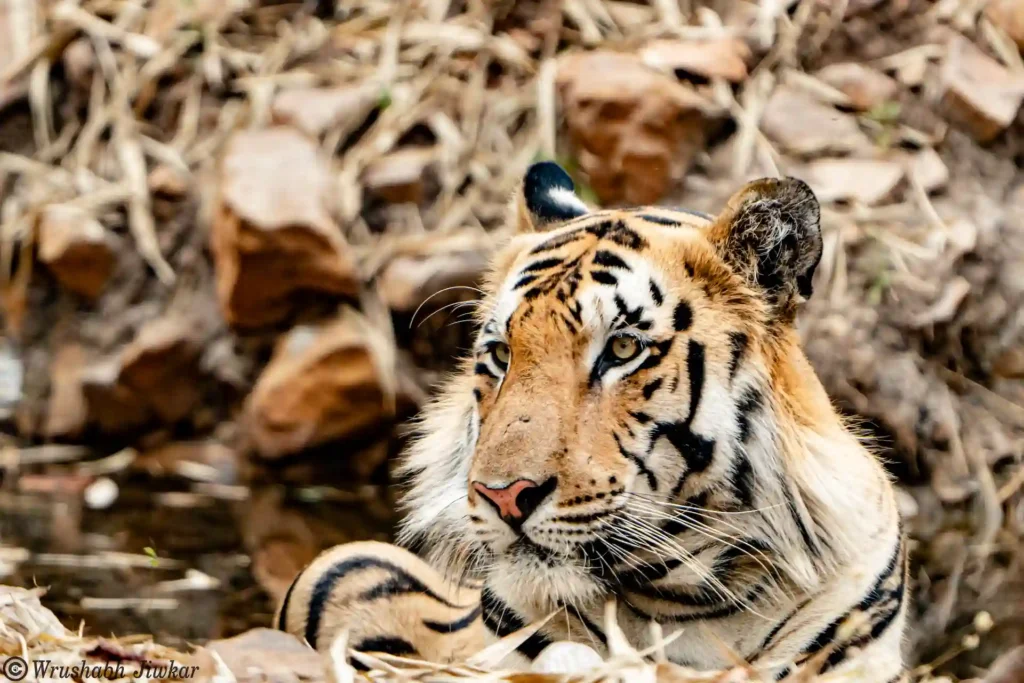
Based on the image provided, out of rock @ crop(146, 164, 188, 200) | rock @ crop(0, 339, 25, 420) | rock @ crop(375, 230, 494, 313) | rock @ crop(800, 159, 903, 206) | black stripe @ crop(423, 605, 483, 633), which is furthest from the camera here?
rock @ crop(146, 164, 188, 200)

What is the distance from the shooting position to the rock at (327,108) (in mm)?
6423

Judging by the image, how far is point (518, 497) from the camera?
2254mm

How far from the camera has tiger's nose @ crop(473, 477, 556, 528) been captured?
88.6 inches

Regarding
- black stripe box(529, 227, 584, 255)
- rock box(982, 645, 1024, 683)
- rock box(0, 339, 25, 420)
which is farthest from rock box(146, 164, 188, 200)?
rock box(982, 645, 1024, 683)

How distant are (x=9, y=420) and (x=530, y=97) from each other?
2781 mm

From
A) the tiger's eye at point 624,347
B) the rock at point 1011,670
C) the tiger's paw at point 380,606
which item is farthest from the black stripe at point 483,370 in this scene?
the rock at point 1011,670

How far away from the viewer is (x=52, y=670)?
7.22ft

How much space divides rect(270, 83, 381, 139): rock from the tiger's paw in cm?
328

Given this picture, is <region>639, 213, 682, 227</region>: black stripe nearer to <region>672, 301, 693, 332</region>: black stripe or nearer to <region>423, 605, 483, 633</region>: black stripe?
<region>672, 301, 693, 332</region>: black stripe

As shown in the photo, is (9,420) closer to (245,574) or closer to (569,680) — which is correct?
(245,574)

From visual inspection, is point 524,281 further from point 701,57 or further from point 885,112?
point 885,112

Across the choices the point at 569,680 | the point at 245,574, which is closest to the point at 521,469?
the point at 569,680

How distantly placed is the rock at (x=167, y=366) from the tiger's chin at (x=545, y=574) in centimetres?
400

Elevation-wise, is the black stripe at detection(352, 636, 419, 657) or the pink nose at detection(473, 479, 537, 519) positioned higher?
the pink nose at detection(473, 479, 537, 519)
